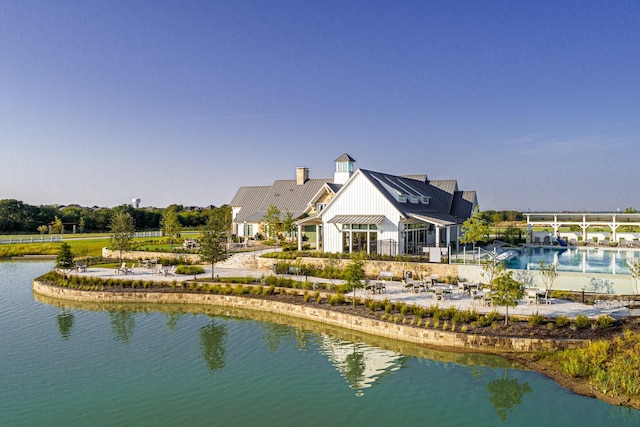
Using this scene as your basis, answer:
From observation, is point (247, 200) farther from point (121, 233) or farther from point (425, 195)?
point (425, 195)

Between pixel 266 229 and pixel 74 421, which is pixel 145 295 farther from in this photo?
pixel 266 229

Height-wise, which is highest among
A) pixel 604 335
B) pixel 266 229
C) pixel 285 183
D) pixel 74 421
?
pixel 285 183

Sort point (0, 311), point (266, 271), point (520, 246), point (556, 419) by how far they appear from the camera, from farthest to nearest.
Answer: point (520, 246) → point (266, 271) → point (0, 311) → point (556, 419)

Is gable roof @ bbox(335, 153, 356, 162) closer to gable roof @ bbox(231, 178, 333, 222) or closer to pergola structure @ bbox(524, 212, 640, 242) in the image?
gable roof @ bbox(231, 178, 333, 222)

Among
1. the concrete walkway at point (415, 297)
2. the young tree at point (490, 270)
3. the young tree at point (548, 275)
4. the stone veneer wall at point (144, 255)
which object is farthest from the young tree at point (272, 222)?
the young tree at point (548, 275)

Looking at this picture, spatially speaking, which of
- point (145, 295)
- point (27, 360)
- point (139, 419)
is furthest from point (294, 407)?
point (145, 295)

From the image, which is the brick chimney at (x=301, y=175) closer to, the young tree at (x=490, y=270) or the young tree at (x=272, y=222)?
the young tree at (x=272, y=222)

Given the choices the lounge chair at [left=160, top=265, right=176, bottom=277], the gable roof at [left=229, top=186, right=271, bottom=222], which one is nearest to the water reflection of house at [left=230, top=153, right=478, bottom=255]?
the gable roof at [left=229, top=186, right=271, bottom=222]
